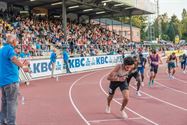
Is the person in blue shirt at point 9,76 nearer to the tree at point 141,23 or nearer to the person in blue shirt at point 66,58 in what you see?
the person in blue shirt at point 66,58

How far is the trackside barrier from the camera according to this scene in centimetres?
2525

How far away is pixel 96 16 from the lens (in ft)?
184

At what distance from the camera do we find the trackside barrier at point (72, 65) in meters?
25.2

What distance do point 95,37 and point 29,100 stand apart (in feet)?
94.4

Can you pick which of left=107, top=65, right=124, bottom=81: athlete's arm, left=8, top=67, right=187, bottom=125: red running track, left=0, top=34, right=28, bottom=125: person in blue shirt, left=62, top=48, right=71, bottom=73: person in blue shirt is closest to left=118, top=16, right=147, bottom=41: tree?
left=62, top=48, right=71, bottom=73: person in blue shirt

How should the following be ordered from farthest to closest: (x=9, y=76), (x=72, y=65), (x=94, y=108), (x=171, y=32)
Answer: (x=171, y=32), (x=72, y=65), (x=94, y=108), (x=9, y=76)

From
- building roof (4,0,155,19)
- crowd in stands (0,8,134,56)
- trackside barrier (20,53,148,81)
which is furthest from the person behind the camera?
building roof (4,0,155,19)

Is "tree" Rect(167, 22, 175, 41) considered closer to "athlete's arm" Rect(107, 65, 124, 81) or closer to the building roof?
the building roof

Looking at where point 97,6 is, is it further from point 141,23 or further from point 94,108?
point 141,23

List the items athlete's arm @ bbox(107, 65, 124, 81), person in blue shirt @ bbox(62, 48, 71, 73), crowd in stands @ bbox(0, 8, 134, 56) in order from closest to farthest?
athlete's arm @ bbox(107, 65, 124, 81) → crowd in stands @ bbox(0, 8, 134, 56) → person in blue shirt @ bbox(62, 48, 71, 73)

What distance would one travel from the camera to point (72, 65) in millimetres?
31281

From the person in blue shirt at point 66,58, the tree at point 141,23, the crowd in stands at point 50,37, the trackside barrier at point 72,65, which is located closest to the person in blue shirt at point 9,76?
the trackside barrier at point 72,65

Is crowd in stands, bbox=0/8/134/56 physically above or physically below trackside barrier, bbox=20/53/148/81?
above

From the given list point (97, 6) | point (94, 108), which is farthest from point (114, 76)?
point (97, 6)
